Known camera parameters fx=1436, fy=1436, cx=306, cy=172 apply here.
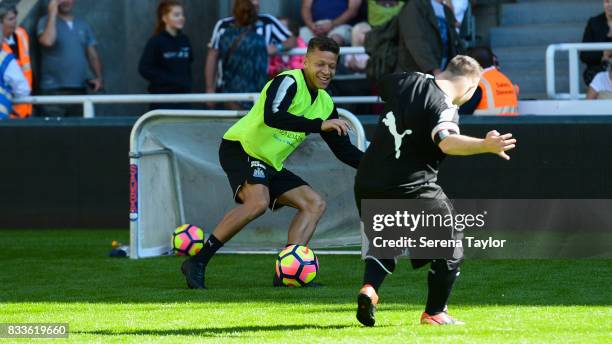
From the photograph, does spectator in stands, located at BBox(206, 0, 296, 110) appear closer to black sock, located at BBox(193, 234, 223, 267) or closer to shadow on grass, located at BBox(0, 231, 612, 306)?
shadow on grass, located at BBox(0, 231, 612, 306)

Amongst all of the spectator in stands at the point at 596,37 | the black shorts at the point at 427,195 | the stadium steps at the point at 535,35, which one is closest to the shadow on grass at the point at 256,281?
the black shorts at the point at 427,195

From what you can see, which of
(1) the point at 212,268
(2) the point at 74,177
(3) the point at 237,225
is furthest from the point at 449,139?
(2) the point at 74,177

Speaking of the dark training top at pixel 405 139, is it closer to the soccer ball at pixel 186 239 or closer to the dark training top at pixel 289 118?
the dark training top at pixel 289 118

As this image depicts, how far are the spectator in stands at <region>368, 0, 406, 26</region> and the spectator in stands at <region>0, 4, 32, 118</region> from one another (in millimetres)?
3863

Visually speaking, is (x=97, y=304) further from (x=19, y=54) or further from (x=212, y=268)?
(x=19, y=54)

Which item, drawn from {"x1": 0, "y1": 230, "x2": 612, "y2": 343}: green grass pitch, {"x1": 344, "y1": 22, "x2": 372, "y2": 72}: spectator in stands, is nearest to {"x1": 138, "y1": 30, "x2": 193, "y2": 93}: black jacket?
{"x1": 344, "y1": 22, "x2": 372, "y2": 72}: spectator in stands

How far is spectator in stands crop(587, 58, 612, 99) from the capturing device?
14.4m

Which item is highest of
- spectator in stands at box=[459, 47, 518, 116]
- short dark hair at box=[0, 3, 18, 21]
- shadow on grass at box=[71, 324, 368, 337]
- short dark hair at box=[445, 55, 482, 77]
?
short dark hair at box=[445, 55, 482, 77]

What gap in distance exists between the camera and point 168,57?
1602 centimetres

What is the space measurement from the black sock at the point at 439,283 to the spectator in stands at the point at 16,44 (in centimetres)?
833

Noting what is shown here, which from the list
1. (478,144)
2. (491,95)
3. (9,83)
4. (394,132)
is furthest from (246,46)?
(478,144)

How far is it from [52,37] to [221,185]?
14.3 feet

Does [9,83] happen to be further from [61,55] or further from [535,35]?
[535,35]

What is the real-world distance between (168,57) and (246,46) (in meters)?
1.22
